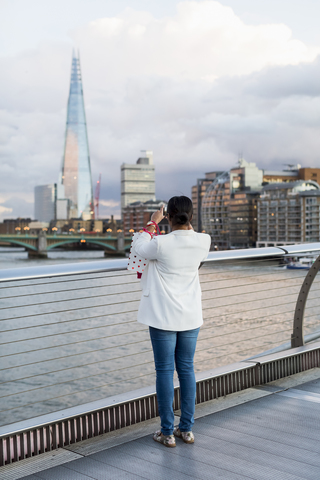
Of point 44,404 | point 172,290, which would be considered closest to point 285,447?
point 172,290

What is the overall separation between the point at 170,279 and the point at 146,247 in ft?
0.63

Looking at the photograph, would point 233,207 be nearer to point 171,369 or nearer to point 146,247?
point 171,369

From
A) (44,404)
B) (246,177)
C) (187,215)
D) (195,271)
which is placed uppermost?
(246,177)

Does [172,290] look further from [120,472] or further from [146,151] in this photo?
[146,151]

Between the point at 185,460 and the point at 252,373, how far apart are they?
122 cm

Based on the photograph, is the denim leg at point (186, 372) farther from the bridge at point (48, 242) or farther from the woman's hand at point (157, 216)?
the bridge at point (48, 242)

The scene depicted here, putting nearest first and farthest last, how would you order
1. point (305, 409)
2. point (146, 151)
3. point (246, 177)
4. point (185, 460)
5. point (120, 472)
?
point (120, 472), point (185, 460), point (305, 409), point (246, 177), point (146, 151)

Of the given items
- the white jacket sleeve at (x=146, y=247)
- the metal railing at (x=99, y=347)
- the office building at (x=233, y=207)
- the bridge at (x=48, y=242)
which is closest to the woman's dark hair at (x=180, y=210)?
the white jacket sleeve at (x=146, y=247)

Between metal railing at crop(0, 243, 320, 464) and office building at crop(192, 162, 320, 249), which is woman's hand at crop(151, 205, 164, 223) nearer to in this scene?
metal railing at crop(0, 243, 320, 464)

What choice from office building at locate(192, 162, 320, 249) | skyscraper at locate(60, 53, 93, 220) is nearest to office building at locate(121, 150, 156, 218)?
skyscraper at locate(60, 53, 93, 220)

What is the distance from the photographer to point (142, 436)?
2566 millimetres

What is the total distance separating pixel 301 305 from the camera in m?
3.75

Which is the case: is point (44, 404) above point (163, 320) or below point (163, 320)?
below

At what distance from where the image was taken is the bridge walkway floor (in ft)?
7.00
